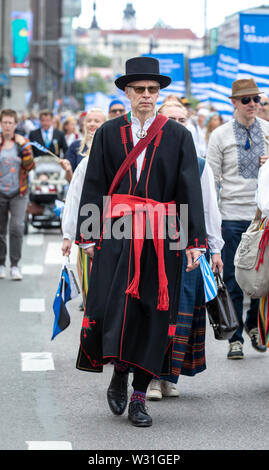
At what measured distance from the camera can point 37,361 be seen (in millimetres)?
7660

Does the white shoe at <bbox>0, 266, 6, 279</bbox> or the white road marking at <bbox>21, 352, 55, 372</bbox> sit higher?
the white road marking at <bbox>21, 352, 55, 372</bbox>

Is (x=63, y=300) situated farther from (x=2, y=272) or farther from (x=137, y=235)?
(x=2, y=272)

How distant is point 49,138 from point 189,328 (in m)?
10.2

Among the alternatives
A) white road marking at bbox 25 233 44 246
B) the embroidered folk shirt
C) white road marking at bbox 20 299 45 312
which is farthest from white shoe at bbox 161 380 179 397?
white road marking at bbox 25 233 44 246

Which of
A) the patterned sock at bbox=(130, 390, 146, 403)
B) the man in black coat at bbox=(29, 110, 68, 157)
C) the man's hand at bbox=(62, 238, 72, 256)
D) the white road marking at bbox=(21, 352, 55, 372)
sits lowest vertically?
the white road marking at bbox=(21, 352, 55, 372)

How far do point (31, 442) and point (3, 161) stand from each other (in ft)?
22.6

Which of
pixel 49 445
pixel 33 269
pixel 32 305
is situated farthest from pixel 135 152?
pixel 33 269

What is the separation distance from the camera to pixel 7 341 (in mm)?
8375

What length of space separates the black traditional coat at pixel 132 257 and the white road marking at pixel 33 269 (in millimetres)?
6525

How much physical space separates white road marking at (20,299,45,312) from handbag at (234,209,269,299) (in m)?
3.39

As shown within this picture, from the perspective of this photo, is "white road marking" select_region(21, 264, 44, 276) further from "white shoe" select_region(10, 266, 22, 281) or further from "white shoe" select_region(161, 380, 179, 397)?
"white shoe" select_region(161, 380, 179, 397)

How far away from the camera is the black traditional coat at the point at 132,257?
5.86m

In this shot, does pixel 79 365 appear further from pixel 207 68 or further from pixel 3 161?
pixel 207 68

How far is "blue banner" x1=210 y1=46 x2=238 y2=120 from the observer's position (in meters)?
17.6
